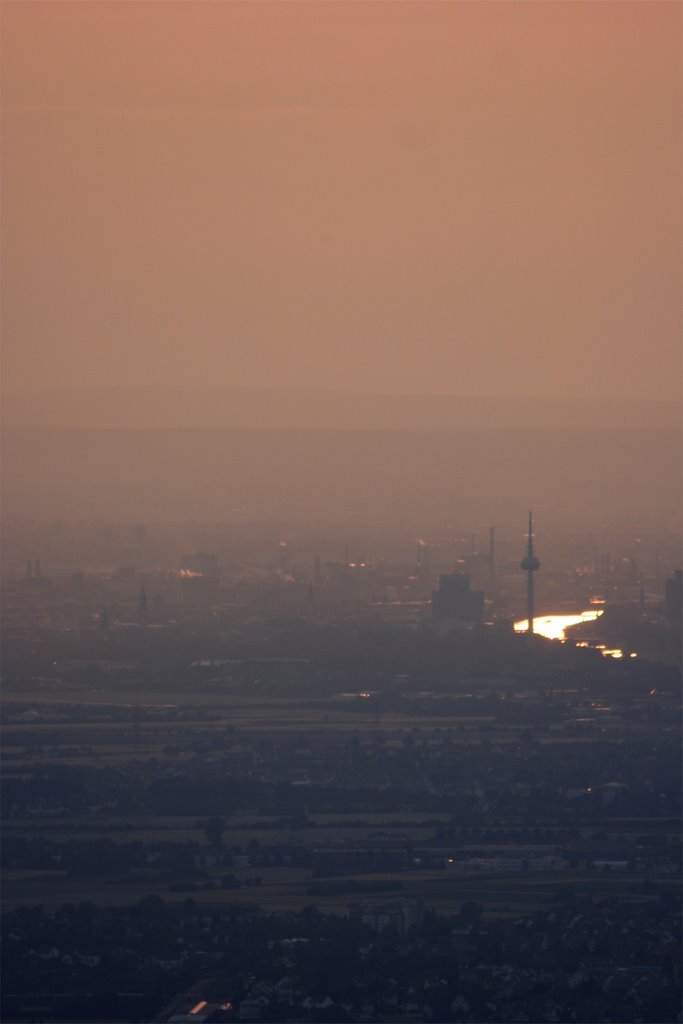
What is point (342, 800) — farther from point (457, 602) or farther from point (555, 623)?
point (555, 623)

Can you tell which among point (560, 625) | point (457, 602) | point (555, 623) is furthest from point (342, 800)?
point (555, 623)

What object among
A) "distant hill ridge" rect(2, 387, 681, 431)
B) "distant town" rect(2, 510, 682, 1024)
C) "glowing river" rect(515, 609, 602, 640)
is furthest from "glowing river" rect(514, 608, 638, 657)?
"distant hill ridge" rect(2, 387, 681, 431)

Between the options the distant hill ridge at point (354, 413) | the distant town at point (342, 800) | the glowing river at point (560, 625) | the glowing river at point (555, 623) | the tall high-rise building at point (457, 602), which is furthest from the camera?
the distant hill ridge at point (354, 413)

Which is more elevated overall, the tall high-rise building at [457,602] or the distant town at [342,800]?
the tall high-rise building at [457,602]

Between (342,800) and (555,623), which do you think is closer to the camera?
(342,800)

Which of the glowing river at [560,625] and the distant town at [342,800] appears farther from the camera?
the glowing river at [560,625]

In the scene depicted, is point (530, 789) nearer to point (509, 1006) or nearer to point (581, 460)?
point (509, 1006)

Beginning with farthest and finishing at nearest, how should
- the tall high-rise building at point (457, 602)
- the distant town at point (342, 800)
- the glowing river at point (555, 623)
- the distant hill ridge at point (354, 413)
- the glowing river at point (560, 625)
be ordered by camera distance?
the distant hill ridge at point (354, 413) < the tall high-rise building at point (457, 602) < the glowing river at point (555, 623) < the glowing river at point (560, 625) < the distant town at point (342, 800)

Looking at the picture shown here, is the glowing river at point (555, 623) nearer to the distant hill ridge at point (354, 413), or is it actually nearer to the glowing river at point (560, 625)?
the glowing river at point (560, 625)

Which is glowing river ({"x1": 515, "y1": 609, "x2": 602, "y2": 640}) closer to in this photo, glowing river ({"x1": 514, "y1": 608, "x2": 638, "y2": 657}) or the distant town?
glowing river ({"x1": 514, "y1": 608, "x2": 638, "y2": 657})

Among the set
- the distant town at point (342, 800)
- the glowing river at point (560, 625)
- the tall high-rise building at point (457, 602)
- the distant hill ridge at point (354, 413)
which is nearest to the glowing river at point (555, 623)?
the glowing river at point (560, 625)

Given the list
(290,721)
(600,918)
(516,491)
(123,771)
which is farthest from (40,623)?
(516,491)

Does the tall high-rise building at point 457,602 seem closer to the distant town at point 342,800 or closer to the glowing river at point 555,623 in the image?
the distant town at point 342,800
